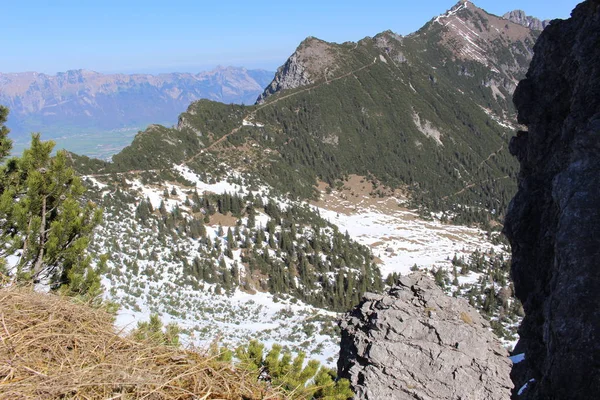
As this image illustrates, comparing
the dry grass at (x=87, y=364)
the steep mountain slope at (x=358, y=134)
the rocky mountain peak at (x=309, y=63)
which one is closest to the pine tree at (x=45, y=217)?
the dry grass at (x=87, y=364)

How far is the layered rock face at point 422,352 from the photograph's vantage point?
10031 mm

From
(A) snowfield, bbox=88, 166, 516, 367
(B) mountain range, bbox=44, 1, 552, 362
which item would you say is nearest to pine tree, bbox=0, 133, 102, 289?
(A) snowfield, bbox=88, 166, 516, 367

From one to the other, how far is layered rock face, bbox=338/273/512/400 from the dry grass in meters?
7.96

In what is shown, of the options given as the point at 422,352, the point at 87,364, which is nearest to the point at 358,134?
the point at 422,352

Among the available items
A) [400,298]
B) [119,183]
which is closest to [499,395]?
[400,298]

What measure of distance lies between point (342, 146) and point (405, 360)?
9221 cm

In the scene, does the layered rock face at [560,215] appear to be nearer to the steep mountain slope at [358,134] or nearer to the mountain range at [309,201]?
the mountain range at [309,201]

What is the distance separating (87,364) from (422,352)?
9.74 metres

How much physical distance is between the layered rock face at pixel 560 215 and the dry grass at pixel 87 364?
8872mm

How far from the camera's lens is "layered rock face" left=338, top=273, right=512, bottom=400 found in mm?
10031

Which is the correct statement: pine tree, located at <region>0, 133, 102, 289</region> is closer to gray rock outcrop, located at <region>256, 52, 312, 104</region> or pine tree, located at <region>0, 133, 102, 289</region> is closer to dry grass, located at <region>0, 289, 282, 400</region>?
dry grass, located at <region>0, 289, 282, 400</region>

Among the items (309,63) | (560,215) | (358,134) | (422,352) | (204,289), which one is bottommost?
(204,289)

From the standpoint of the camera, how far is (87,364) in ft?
9.71

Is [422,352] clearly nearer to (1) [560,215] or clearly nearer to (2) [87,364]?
(1) [560,215]
